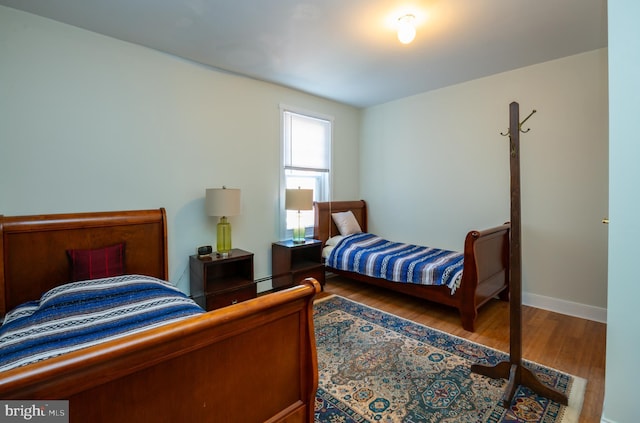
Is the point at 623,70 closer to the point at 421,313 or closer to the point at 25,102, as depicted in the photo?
the point at 421,313

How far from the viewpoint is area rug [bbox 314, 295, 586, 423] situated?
1675mm

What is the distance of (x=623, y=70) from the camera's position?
141 cm

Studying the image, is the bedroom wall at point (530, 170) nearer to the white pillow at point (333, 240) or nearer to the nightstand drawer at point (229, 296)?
the white pillow at point (333, 240)

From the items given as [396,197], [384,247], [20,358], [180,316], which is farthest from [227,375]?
[396,197]

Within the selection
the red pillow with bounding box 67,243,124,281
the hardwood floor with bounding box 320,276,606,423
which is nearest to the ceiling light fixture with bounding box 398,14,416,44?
the hardwood floor with bounding box 320,276,606,423

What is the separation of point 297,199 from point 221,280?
1230 mm

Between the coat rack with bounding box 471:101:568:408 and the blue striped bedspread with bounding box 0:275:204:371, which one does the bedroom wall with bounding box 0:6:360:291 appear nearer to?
the blue striped bedspread with bounding box 0:275:204:371

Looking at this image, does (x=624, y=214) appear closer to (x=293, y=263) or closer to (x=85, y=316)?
(x=85, y=316)

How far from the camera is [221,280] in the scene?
3016 millimetres

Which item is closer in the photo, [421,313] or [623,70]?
[623,70]

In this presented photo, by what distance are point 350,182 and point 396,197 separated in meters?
0.76

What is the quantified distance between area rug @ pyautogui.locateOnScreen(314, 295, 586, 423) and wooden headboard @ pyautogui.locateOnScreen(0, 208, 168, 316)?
173cm

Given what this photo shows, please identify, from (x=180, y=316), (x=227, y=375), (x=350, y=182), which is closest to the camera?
(x=227, y=375)

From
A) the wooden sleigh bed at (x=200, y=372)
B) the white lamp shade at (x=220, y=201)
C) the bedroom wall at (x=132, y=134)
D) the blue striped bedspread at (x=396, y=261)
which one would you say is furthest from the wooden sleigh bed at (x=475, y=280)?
the wooden sleigh bed at (x=200, y=372)
